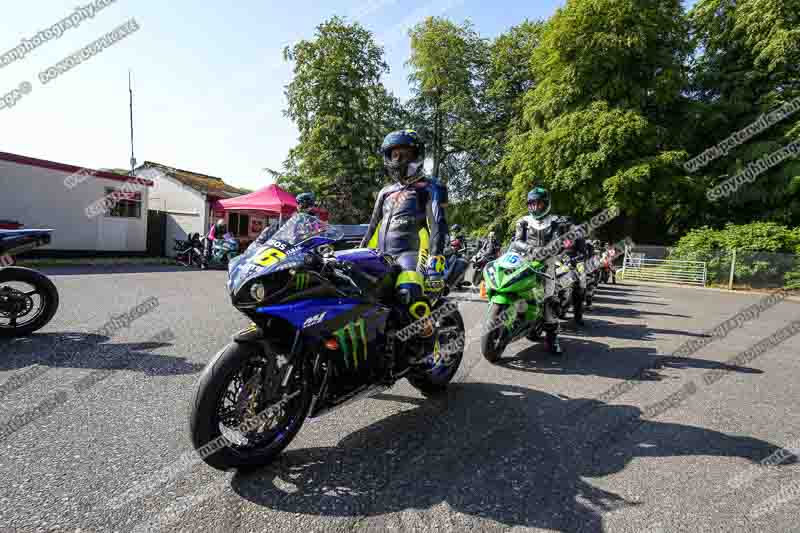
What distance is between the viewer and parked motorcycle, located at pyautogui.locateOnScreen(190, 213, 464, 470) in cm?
220

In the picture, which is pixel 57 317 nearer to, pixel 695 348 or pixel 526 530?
pixel 526 530

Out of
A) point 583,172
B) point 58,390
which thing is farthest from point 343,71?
point 58,390

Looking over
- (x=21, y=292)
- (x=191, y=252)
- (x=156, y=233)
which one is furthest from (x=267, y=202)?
(x=21, y=292)

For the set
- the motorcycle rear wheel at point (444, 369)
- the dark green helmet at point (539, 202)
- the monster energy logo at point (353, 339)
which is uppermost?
the dark green helmet at point (539, 202)

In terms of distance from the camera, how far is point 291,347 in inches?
94.7

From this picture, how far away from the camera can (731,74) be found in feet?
75.6

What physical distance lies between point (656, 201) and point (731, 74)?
8682 mm

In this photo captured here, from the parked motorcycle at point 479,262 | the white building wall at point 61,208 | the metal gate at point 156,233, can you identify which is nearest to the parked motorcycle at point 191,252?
the white building wall at point 61,208

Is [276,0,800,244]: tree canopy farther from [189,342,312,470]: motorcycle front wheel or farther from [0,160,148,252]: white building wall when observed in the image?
[189,342,312,470]: motorcycle front wheel

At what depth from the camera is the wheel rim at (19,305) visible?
4648 mm

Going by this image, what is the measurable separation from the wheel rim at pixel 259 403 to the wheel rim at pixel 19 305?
12.8 ft

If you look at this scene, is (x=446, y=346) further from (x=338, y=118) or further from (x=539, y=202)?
(x=338, y=118)

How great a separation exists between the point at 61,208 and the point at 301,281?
1687 cm

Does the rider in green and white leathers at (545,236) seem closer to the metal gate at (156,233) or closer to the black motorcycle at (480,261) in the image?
the black motorcycle at (480,261)
